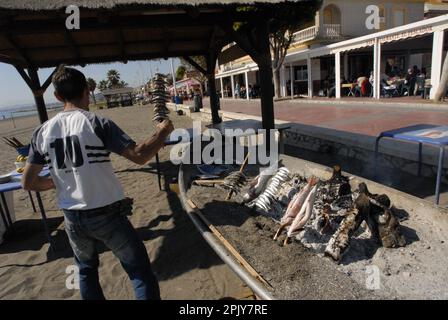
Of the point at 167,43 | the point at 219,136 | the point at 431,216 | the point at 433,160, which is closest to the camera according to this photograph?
the point at 431,216

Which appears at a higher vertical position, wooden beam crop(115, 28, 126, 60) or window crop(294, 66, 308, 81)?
wooden beam crop(115, 28, 126, 60)

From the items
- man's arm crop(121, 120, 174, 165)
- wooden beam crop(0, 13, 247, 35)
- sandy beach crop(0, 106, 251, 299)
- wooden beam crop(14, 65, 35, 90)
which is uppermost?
wooden beam crop(0, 13, 247, 35)

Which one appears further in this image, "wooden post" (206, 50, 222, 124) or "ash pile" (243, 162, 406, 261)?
"wooden post" (206, 50, 222, 124)

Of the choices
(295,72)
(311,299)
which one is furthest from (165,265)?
(295,72)

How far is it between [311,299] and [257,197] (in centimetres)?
204

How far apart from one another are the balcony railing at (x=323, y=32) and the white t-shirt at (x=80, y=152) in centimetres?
2528

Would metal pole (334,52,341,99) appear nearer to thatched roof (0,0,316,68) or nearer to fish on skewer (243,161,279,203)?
thatched roof (0,0,316,68)

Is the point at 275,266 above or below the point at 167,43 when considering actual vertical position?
below

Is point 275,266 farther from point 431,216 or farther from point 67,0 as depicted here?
point 67,0

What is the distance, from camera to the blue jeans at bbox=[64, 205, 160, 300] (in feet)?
7.46

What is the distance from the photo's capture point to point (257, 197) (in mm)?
4266

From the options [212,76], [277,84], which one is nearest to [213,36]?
[212,76]

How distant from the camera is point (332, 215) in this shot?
342 centimetres

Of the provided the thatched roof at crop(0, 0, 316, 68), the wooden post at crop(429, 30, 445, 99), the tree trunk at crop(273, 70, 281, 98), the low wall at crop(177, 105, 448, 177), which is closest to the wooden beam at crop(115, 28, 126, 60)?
the thatched roof at crop(0, 0, 316, 68)
